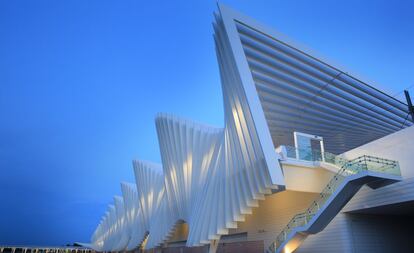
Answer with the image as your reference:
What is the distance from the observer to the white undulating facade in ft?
55.3

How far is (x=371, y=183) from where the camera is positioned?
55.2ft

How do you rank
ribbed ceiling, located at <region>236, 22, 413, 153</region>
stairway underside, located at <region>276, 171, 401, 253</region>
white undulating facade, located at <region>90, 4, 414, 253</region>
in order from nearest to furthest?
stairway underside, located at <region>276, 171, 401, 253</region>, white undulating facade, located at <region>90, 4, 414, 253</region>, ribbed ceiling, located at <region>236, 22, 413, 153</region>

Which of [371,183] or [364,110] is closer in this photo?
[371,183]

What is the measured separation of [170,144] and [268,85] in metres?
13.6

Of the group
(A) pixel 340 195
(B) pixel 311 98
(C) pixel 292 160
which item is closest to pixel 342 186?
(A) pixel 340 195

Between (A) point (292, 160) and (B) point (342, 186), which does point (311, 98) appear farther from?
(B) point (342, 186)

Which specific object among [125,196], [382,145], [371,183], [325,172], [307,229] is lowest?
[307,229]

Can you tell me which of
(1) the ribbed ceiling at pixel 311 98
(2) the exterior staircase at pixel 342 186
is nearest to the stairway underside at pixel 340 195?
(2) the exterior staircase at pixel 342 186

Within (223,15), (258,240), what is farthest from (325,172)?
(223,15)

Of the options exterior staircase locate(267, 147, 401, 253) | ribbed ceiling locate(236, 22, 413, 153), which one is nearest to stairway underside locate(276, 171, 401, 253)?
exterior staircase locate(267, 147, 401, 253)

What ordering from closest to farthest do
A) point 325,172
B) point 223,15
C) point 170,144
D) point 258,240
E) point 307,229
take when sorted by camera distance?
point 307,229 → point 223,15 → point 325,172 → point 258,240 → point 170,144

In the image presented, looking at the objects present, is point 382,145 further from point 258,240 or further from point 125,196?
point 125,196

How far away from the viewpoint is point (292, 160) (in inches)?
749

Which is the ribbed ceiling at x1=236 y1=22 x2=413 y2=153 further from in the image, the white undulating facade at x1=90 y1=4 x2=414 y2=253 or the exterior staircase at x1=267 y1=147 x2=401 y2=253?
the exterior staircase at x1=267 y1=147 x2=401 y2=253
